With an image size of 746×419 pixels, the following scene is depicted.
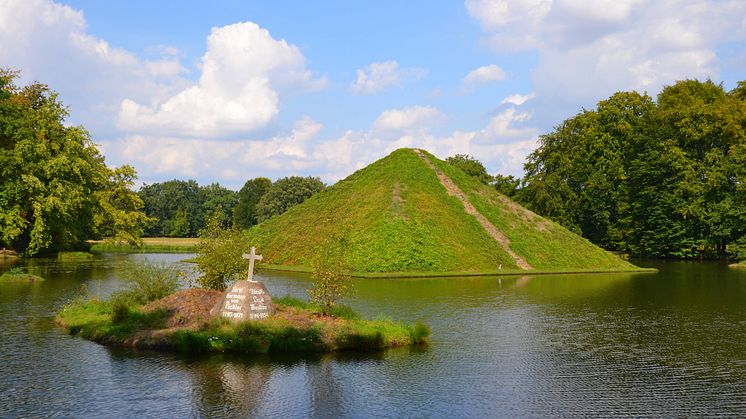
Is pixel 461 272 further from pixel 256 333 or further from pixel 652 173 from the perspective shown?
pixel 652 173

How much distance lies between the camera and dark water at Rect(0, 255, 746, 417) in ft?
64.9

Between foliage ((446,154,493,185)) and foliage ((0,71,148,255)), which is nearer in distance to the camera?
foliage ((0,71,148,255))

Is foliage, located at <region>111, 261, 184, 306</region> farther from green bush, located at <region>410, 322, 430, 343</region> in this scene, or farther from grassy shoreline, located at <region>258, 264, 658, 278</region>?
grassy shoreline, located at <region>258, 264, 658, 278</region>

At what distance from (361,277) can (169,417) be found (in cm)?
4403

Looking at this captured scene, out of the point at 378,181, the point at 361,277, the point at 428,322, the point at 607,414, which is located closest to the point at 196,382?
the point at 607,414

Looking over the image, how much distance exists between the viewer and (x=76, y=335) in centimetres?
2964

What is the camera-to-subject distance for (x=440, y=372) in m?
24.1

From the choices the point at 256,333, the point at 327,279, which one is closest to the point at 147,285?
the point at 256,333

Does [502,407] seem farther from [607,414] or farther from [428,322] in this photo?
[428,322]

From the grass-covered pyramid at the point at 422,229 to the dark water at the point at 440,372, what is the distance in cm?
2952

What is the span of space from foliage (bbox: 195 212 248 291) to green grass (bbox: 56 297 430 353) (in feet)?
13.3

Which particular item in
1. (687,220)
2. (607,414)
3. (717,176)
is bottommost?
(607,414)

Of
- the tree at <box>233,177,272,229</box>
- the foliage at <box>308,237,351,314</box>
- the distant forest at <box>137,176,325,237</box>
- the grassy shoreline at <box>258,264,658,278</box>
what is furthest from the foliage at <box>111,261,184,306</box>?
the tree at <box>233,177,272,229</box>

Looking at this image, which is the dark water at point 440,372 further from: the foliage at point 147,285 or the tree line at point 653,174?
the tree line at point 653,174
